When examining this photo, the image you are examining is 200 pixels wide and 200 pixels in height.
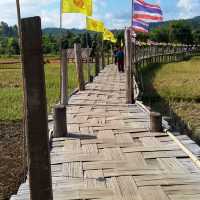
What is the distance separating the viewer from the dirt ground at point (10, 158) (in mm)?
6102

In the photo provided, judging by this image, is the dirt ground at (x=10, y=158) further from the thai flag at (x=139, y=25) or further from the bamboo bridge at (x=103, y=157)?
the thai flag at (x=139, y=25)

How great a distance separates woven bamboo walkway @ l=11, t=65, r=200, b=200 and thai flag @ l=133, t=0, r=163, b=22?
563 cm

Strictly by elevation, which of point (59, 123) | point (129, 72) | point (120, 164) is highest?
point (129, 72)

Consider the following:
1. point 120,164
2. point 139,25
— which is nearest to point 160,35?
point 139,25

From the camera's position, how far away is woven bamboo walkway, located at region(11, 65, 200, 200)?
4.67 m

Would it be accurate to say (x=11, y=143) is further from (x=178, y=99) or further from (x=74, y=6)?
(x=178, y=99)

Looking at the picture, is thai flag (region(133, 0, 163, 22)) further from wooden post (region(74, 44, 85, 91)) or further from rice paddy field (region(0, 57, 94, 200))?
rice paddy field (region(0, 57, 94, 200))

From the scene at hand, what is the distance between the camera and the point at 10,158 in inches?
290

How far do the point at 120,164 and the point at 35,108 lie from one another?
7.09 feet

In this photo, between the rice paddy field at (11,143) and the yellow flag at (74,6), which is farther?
the yellow flag at (74,6)

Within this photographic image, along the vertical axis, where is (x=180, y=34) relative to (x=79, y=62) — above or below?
above

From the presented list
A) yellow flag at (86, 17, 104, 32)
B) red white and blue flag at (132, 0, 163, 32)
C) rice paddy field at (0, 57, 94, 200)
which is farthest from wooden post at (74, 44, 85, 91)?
yellow flag at (86, 17, 104, 32)

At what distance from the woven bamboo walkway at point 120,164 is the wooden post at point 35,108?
2.65 ft

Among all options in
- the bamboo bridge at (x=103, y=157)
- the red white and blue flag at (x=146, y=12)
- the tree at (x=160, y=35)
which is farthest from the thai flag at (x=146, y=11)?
the tree at (x=160, y=35)
